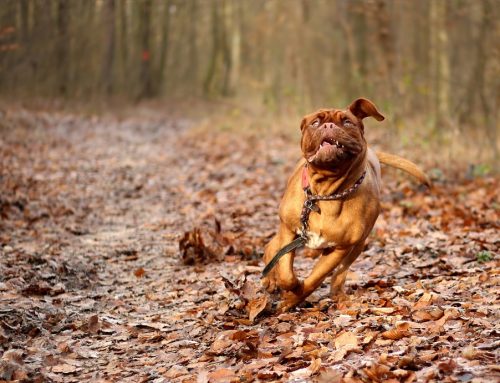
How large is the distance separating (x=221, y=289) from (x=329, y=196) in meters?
1.70

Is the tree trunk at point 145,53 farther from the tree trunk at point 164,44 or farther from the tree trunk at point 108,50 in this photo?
the tree trunk at point 108,50

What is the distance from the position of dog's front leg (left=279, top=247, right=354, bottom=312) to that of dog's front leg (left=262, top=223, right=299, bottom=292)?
0.28ft

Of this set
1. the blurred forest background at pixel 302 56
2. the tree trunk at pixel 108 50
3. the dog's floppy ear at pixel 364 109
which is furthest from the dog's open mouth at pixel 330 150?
the tree trunk at pixel 108 50

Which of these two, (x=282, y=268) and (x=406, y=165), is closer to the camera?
(x=282, y=268)

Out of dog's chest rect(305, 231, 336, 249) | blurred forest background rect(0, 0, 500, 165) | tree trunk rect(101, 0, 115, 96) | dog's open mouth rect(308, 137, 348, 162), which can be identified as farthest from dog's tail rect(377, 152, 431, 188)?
tree trunk rect(101, 0, 115, 96)

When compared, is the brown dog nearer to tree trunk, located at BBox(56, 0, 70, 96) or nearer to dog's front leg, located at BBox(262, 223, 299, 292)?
dog's front leg, located at BBox(262, 223, 299, 292)

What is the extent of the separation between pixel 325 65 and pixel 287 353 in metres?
22.1

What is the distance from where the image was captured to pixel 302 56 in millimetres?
23547

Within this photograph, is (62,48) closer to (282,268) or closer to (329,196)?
(282,268)

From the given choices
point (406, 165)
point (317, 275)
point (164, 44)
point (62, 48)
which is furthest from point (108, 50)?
point (317, 275)

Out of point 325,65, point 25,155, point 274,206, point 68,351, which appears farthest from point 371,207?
point 325,65

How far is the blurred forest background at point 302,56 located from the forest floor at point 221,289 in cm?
309

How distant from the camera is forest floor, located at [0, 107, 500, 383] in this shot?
13.0ft

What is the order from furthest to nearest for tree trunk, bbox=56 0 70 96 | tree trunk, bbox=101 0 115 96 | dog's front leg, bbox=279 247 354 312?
tree trunk, bbox=101 0 115 96
tree trunk, bbox=56 0 70 96
dog's front leg, bbox=279 247 354 312
